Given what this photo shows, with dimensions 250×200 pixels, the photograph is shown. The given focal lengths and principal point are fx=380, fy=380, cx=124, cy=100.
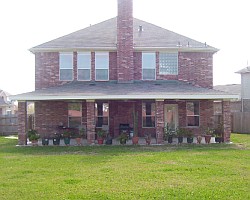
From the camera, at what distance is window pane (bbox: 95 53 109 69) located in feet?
76.2

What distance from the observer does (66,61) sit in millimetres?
23188

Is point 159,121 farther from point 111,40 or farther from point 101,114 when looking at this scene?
point 111,40

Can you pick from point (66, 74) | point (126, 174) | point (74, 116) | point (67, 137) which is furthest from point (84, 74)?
point (126, 174)

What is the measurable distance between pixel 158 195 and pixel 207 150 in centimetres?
862

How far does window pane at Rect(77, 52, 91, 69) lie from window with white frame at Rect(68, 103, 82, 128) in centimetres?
233

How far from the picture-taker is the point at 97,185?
9.49 metres

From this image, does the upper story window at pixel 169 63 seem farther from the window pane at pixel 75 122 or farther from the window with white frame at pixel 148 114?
the window pane at pixel 75 122

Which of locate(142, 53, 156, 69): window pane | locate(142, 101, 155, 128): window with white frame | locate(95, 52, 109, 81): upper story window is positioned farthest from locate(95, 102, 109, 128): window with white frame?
locate(142, 53, 156, 69): window pane

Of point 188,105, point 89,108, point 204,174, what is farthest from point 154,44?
point 204,174

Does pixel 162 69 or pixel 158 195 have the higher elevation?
pixel 162 69

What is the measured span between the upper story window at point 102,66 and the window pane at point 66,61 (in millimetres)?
1580

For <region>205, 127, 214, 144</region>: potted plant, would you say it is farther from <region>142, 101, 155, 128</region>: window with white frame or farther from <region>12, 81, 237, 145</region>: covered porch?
<region>142, 101, 155, 128</region>: window with white frame

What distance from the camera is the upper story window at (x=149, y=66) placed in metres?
23.2

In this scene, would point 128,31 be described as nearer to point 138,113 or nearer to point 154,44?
point 154,44
